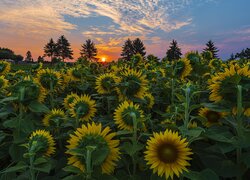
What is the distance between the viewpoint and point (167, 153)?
5.11ft

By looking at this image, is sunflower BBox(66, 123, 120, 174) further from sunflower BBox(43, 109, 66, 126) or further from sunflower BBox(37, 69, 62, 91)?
sunflower BBox(37, 69, 62, 91)

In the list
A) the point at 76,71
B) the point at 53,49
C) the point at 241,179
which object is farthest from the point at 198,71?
the point at 53,49

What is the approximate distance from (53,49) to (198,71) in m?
92.2

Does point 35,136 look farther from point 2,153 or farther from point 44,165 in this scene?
point 2,153

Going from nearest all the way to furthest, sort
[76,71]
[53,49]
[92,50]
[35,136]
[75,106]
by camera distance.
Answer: [35,136], [75,106], [76,71], [92,50], [53,49]

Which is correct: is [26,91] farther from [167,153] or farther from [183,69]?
[183,69]

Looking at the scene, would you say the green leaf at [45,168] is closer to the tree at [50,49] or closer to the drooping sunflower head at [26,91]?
the drooping sunflower head at [26,91]

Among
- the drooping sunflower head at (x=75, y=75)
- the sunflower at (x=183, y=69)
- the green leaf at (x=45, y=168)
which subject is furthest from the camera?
the drooping sunflower head at (x=75, y=75)

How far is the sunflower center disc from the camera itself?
5.10 feet

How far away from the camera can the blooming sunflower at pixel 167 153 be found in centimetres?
155

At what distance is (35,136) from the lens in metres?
1.85

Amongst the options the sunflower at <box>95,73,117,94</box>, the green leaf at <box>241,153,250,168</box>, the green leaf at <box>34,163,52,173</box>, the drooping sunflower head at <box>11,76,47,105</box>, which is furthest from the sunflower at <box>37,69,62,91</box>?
the green leaf at <box>241,153,250,168</box>

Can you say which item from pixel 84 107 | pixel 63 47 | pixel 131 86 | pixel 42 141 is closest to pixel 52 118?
pixel 84 107

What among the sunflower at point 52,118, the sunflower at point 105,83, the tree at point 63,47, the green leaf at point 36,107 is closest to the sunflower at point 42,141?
the green leaf at point 36,107
